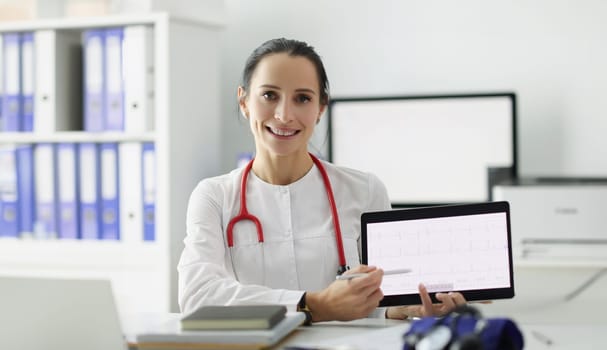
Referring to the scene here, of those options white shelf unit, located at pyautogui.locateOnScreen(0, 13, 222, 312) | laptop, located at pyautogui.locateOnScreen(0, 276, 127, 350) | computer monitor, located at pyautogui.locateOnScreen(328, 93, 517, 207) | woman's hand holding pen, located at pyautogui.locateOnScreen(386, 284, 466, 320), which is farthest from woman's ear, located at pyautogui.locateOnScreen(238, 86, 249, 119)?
computer monitor, located at pyautogui.locateOnScreen(328, 93, 517, 207)

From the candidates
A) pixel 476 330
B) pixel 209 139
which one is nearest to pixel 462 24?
pixel 209 139

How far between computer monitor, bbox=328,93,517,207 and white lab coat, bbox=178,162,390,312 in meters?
1.20

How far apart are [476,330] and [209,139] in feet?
7.08

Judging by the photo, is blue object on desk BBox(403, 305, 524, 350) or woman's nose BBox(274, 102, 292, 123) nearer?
blue object on desk BBox(403, 305, 524, 350)

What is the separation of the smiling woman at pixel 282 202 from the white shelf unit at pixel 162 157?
110 centimetres

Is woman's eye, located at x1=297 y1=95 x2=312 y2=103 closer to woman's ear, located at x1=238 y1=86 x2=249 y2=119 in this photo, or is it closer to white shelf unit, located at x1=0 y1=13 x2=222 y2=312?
woman's ear, located at x1=238 y1=86 x2=249 y2=119

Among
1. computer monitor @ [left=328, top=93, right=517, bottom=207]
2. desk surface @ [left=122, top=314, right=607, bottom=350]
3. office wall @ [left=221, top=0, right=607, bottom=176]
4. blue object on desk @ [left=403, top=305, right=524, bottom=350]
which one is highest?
office wall @ [left=221, top=0, right=607, bottom=176]

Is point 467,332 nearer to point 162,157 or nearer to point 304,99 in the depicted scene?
point 304,99

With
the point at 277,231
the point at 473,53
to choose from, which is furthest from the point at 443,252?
the point at 473,53

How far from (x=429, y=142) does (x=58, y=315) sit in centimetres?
202

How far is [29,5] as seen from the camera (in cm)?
335

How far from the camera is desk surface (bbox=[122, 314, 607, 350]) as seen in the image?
142 centimetres

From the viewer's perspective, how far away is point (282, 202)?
6.28 ft

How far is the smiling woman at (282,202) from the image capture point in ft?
6.11
